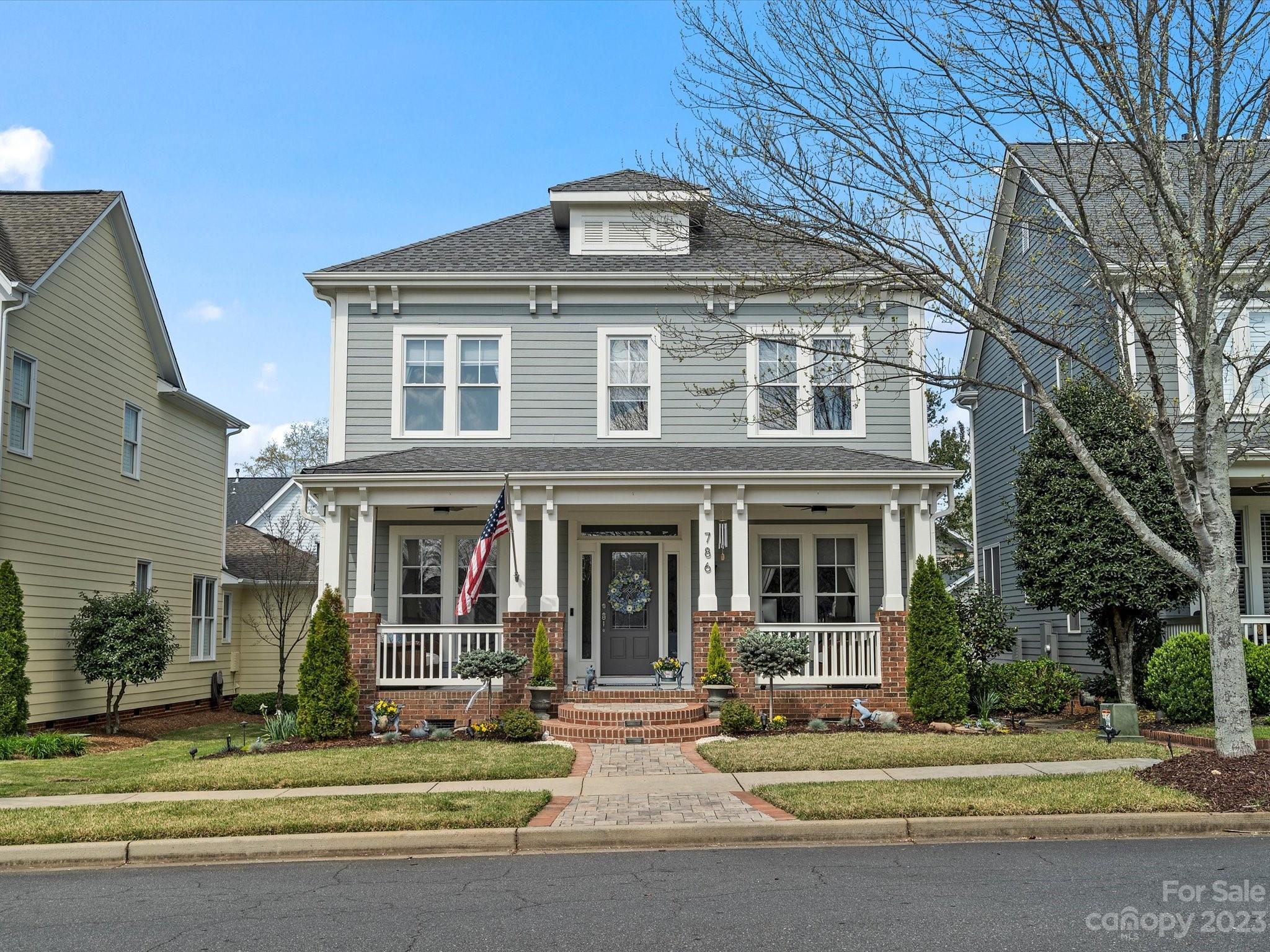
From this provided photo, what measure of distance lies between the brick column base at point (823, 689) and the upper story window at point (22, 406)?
10262mm

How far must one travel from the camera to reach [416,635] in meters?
16.2

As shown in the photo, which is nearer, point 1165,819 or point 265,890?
point 265,890

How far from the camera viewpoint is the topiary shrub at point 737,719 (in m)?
13.6

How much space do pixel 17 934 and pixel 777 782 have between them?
6.20 meters

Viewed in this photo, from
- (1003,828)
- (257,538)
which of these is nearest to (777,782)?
(1003,828)

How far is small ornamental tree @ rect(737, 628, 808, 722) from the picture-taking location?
1403cm

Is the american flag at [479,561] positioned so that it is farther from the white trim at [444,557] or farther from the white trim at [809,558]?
the white trim at [809,558]

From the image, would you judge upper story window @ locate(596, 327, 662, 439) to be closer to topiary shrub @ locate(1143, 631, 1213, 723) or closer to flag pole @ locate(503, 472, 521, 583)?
flag pole @ locate(503, 472, 521, 583)

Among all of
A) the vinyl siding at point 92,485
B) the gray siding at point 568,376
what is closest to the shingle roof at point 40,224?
the vinyl siding at point 92,485

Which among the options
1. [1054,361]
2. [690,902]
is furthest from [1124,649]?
[690,902]

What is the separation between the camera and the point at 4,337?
50.1 feet

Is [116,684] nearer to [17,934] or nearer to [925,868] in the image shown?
[17,934]

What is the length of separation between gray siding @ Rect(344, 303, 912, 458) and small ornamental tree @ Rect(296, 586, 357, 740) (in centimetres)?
384

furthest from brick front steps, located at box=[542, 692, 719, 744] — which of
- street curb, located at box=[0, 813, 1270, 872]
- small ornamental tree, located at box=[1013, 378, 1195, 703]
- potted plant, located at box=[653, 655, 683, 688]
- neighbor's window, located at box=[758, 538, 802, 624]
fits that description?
small ornamental tree, located at box=[1013, 378, 1195, 703]
